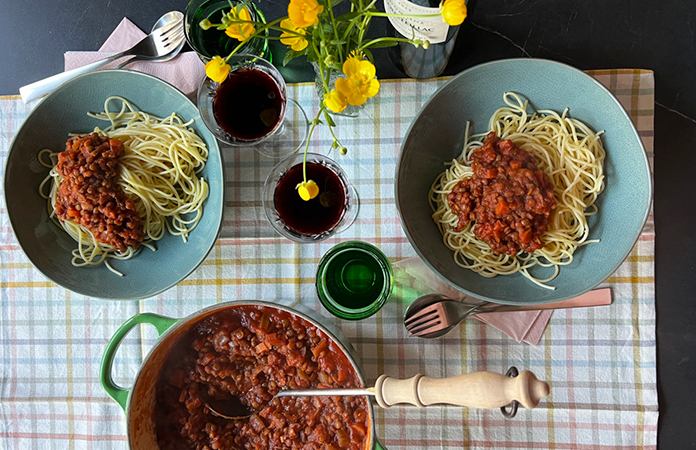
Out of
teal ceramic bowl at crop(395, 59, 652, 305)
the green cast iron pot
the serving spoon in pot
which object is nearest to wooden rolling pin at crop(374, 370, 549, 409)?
the serving spoon in pot

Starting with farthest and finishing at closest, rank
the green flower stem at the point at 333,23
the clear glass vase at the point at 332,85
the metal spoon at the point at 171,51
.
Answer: the metal spoon at the point at 171,51 < the clear glass vase at the point at 332,85 < the green flower stem at the point at 333,23

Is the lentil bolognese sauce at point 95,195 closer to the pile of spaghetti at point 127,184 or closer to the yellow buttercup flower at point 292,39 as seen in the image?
the pile of spaghetti at point 127,184

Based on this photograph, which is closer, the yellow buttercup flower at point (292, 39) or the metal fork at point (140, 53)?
the yellow buttercup flower at point (292, 39)

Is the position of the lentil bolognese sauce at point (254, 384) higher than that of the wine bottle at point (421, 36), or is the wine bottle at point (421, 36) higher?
the wine bottle at point (421, 36)

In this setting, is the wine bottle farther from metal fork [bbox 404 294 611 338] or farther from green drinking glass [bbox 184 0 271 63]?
metal fork [bbox 404 294 611 338]

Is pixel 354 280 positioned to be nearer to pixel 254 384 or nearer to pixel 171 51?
pixel 254 384

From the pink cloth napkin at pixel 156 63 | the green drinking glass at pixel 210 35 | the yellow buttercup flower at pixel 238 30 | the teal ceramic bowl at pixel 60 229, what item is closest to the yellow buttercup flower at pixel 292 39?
the yellow buttercup flower at pixel 238 30

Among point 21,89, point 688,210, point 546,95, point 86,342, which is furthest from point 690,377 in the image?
point 21,89

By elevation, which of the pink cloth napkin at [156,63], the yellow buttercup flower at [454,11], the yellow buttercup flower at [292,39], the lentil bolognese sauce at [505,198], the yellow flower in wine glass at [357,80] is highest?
the pink cloth napkin at [156,63]
